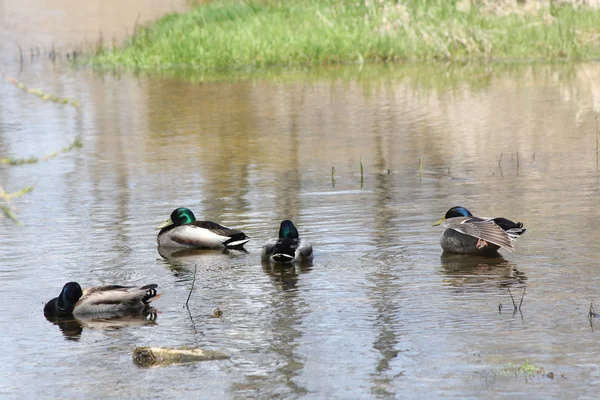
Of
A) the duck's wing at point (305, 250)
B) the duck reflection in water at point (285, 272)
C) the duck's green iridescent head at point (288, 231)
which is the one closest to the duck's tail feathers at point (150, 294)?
the duck reflection in water at point (285, 272)

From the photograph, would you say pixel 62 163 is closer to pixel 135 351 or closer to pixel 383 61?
pixel 135 351

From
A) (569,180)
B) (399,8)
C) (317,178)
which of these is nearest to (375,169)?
(317,178)

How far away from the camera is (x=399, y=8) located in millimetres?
32875

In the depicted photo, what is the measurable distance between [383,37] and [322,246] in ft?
70.4

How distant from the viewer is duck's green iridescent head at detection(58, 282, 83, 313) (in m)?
9.27

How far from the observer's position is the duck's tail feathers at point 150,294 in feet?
30.7

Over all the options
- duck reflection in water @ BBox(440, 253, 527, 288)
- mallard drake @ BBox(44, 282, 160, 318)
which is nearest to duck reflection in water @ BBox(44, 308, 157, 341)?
mallard drake @ BBox(44, 282, 160, 318)

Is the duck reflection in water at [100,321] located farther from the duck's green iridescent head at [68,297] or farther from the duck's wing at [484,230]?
the duck's wing at [484,230]

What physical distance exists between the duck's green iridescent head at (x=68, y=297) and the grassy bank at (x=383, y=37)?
74.6 feet

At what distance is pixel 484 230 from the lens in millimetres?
10711

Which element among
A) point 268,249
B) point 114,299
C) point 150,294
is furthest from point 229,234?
point 114,299

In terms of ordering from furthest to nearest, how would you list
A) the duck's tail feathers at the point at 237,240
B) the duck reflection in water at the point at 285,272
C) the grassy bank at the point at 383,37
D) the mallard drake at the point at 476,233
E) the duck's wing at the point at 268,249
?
the grassy bank at the point at 383,37, the duck's tail feathers at the point at 237,240, the duck's wing at the point at 268,249, the mallard drake at the point at 476,233, the duck reflection in water at the point at 285,272

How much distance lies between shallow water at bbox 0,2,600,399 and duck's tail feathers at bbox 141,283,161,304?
0.37ft

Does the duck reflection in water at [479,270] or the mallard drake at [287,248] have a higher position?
the mallard drake at [287,248]
